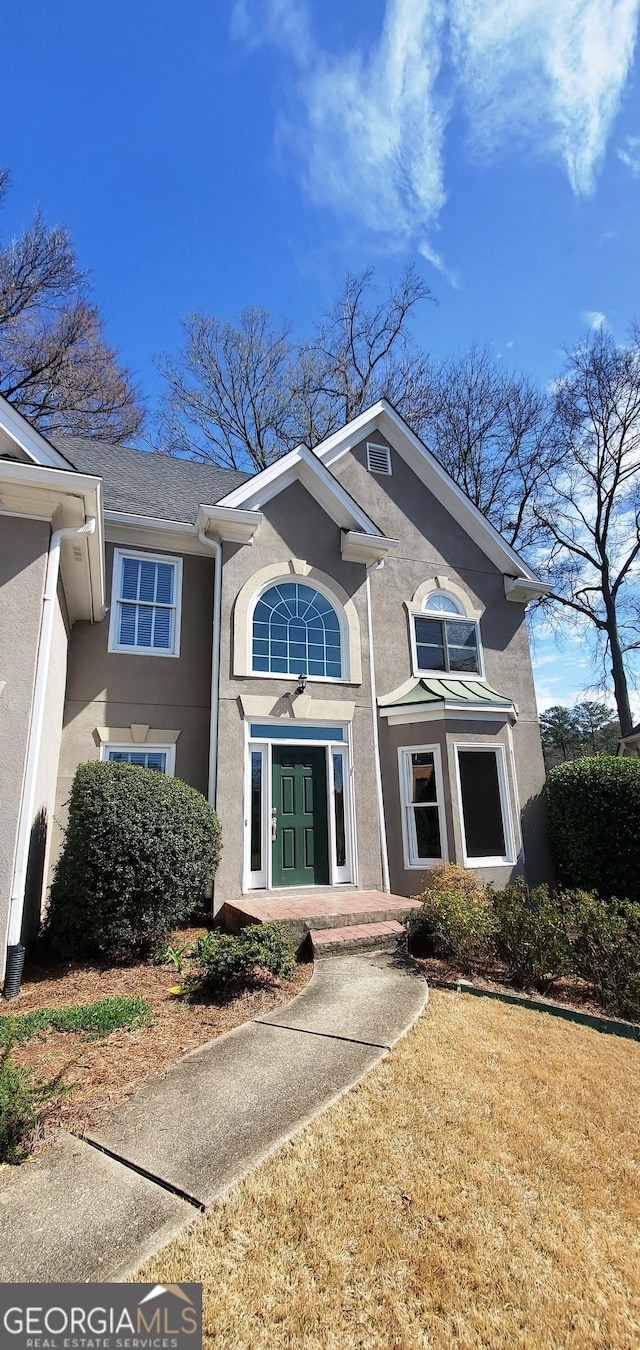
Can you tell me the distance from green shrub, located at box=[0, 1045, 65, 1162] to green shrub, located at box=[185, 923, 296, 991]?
2399 mm

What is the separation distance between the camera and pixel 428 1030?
16.6 ft

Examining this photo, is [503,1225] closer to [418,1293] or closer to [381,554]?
[418,1293]

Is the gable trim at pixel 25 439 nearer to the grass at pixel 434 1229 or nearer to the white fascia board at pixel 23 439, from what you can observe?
the white fascia board at pixel 23 439

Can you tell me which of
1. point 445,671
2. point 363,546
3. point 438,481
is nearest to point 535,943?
point 445,671

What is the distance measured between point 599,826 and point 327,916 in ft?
19.5

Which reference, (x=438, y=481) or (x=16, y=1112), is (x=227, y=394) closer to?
(x=438, y=481)

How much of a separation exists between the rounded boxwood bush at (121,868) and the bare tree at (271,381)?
19.4 m

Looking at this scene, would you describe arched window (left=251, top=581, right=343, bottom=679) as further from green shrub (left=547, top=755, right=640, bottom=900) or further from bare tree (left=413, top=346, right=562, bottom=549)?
bare tree (left=413, top=346, right=562, bottom=549)

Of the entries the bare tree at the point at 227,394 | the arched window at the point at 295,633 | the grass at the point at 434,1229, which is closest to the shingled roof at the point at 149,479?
the arched window at the point at 295,633

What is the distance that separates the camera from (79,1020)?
525 cm

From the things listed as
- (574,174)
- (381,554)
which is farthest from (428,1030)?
(574,174)

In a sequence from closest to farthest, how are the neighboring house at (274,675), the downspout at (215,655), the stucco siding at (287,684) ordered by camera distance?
the neighboring house at (274,675) < the stucco siding at (287,684) < the downspout at (215,655)

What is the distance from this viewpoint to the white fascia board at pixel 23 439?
737cm

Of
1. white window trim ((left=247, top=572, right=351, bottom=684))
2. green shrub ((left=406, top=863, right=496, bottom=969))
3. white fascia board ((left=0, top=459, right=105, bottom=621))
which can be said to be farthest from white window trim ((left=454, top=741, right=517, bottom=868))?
white fascia board ((left=0, top=459, right=105, bottom=621))
